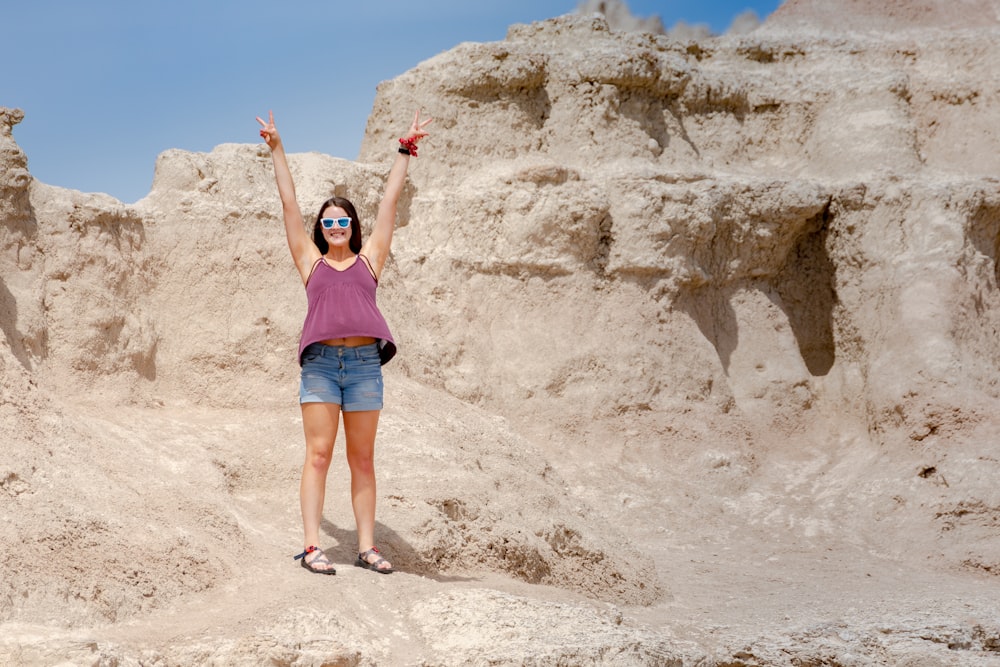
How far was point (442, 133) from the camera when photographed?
12.4m

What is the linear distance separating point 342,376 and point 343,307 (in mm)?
317

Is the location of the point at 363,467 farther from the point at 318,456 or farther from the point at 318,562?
the point at 318,562

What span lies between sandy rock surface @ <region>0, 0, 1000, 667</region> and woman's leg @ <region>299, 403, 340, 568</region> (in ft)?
1.12

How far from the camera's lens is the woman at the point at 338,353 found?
17.7 feet

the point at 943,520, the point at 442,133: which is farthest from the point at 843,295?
the point at 442,133

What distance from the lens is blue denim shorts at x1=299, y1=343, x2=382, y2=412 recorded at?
5.40 metres

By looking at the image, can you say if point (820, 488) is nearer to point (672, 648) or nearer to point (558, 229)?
point (558, 229)

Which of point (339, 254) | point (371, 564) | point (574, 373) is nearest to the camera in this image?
point (371, 564)

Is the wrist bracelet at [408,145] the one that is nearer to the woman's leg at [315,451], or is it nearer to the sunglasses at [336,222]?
the sunglasses at [336,222]

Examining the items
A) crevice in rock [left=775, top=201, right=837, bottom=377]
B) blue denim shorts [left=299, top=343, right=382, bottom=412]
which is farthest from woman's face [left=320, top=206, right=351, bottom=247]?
crevice in rock [left=775, top=201, right=837, bottom=377]

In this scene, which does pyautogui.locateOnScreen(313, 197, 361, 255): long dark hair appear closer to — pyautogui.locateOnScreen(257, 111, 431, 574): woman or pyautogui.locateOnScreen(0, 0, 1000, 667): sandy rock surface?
pyautogui.locateOnScreen(257, 111, 431, 574): woman

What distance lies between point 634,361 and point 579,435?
0.92 m

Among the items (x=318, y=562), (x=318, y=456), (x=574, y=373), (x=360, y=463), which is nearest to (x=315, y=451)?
(x=318, y=456)

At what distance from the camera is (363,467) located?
5.53 meters
